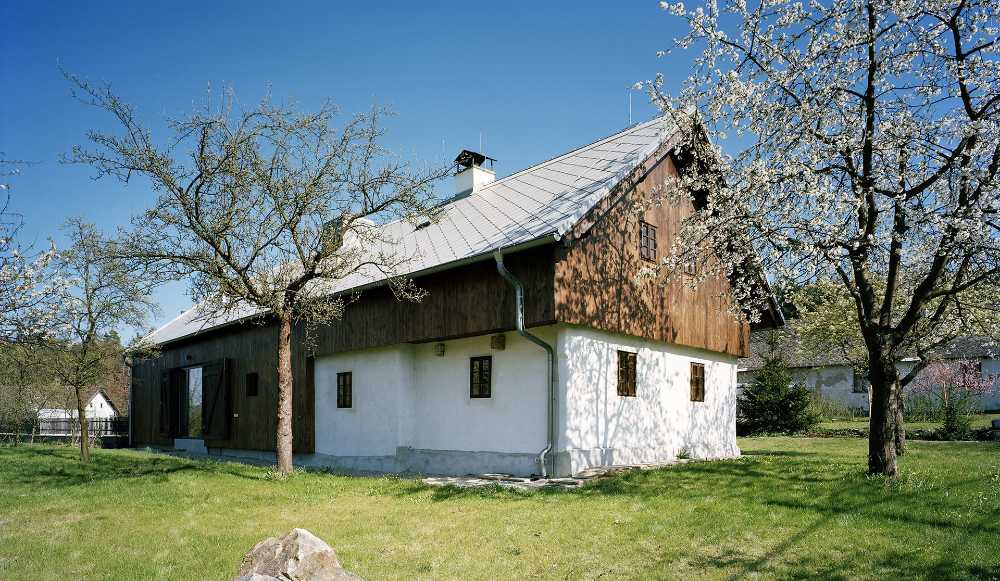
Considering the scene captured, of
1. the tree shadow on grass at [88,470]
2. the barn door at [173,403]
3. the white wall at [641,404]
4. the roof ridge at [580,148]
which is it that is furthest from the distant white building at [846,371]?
the tree shadow on grass at [88,470]

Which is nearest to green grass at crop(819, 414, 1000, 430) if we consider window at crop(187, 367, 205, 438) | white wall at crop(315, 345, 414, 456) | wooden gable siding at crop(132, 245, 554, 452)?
wooden gable siding at crop(132, 245, 554, 452)

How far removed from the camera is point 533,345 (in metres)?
12.1

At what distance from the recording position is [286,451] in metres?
12.1

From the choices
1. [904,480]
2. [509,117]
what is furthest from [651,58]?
[904,480]

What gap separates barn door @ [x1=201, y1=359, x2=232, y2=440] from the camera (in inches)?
776

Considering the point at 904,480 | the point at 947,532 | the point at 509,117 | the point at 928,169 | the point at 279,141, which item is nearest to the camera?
the point at 947,532

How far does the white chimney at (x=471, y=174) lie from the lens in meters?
17.5

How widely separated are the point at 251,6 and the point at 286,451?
723 cm

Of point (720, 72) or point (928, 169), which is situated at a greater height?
point (720, 72)

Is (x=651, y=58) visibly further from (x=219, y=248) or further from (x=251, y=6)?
(x=219, y=248)

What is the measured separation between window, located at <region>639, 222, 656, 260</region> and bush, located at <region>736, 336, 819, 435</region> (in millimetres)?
12876

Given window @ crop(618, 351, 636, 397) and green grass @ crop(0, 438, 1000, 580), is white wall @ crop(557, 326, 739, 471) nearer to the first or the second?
window @ crop(618, 351, 636, 397)

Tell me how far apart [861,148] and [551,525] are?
661 centimetres

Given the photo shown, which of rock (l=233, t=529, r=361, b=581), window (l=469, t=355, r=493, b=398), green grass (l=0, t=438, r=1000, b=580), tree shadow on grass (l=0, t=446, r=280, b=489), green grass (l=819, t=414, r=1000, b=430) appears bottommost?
green grass (l=819, t=414, r=1000, b=430)
